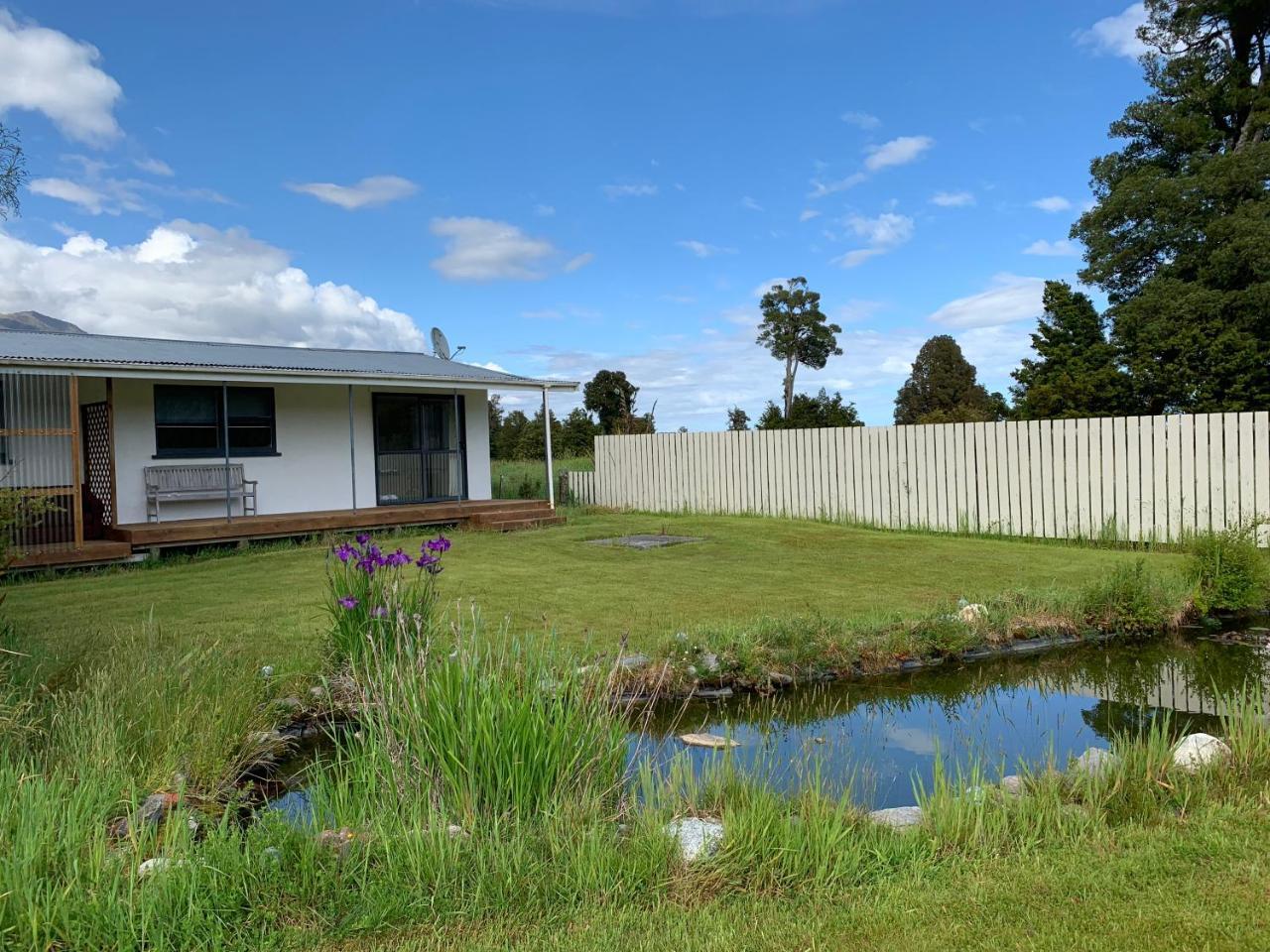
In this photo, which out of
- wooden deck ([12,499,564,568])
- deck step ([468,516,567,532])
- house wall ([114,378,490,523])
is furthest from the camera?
deck step ([468,516,567,532])

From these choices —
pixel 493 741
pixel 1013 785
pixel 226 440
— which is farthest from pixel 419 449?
pixel 1013 785

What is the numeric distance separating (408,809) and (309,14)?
12.3 m

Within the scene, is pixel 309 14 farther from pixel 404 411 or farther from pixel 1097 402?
pixel 1097 402

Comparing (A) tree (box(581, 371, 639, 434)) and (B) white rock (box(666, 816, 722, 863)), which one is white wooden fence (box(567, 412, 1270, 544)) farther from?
(A) tree (box(581, 371, 639, 434))

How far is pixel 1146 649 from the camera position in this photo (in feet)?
24.5

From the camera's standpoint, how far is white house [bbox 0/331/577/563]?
12.4 meters

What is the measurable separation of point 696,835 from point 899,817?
0.91m

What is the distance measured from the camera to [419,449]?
55.1 feet

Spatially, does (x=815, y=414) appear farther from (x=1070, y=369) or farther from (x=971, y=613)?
(x=971, y=613)

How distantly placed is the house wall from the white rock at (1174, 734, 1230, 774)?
13076 millimetres

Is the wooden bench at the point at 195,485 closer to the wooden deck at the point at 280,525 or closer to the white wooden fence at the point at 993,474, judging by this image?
the wooden deck at the point at 280,525

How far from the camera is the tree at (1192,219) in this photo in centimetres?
2038

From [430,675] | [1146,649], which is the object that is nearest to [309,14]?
A: [430,675]

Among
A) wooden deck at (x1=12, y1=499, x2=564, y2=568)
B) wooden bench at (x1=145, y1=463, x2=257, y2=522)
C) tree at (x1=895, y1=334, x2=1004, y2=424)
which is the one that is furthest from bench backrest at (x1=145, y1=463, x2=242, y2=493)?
tree at (x1=895, y1=334, x2=1004, y2=424)
